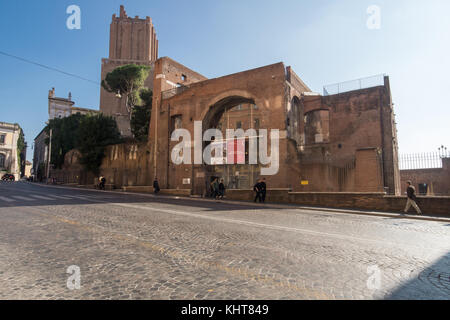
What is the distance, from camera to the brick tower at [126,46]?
62.1 meters

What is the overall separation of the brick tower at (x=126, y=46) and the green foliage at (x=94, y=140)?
30446mm

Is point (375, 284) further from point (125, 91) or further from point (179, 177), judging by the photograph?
point (125, 91)

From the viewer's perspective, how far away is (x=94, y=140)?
1261 inches

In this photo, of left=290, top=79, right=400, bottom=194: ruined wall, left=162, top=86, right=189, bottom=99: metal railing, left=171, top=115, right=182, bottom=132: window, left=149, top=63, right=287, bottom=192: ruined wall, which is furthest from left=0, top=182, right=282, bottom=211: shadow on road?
left=162, top=86, right=189, bottom=99: metal railing

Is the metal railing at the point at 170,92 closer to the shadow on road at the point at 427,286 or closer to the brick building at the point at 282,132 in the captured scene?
the brick building at the point at 282,132

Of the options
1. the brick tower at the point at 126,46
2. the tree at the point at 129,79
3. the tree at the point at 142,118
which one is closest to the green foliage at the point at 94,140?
the tree at the point at 142,118

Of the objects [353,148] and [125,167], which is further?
[125,167]

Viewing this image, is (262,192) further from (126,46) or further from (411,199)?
(126,46)

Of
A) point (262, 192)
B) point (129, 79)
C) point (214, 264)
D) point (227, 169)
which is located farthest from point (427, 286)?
point (129, 79)

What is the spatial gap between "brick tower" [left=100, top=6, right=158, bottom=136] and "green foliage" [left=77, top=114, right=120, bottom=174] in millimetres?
30446

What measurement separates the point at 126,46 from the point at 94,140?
41572mm

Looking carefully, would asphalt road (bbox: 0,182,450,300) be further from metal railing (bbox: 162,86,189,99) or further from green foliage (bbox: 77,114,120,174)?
green foliage (bbox: 77,114,120,174)
